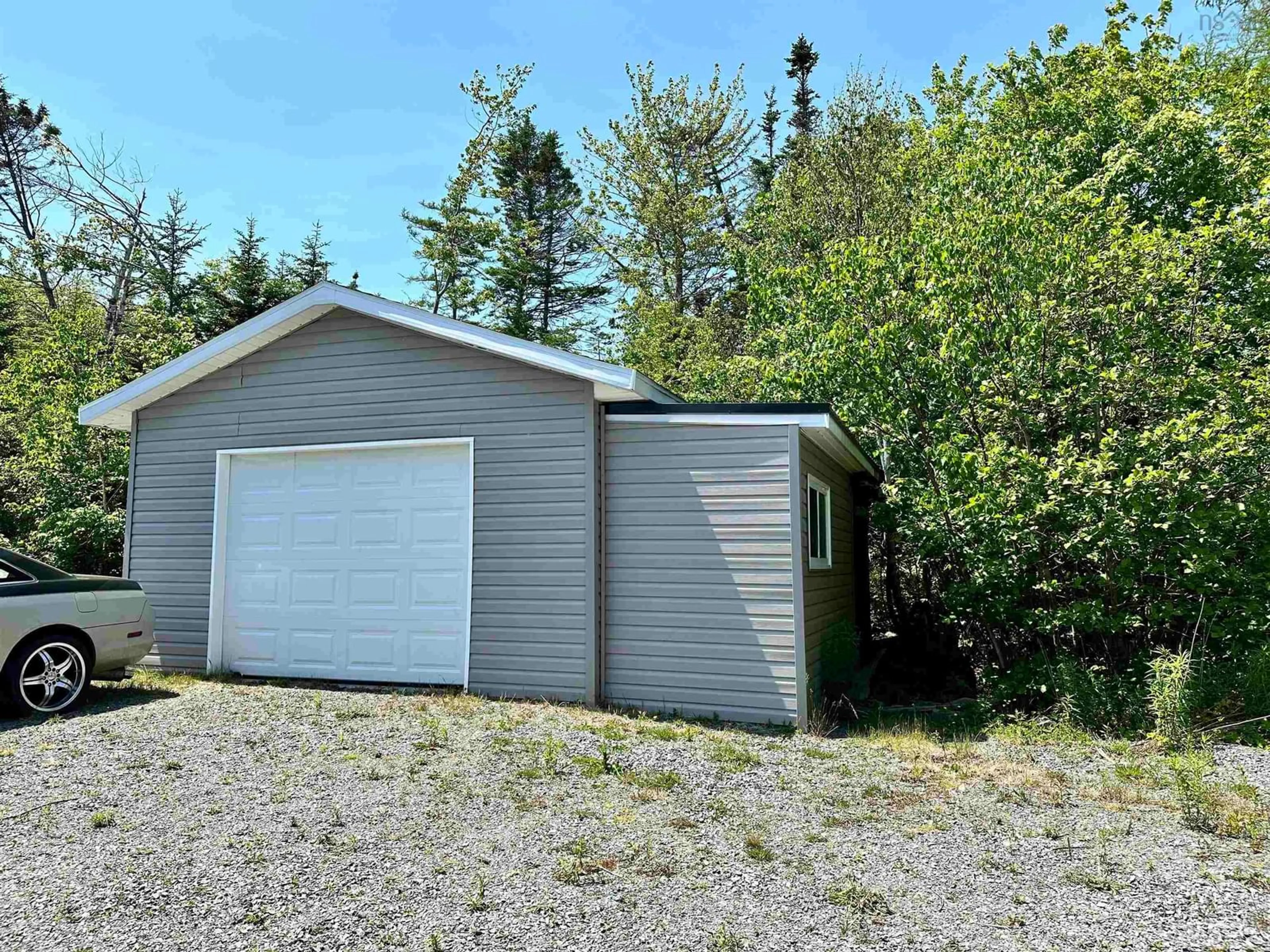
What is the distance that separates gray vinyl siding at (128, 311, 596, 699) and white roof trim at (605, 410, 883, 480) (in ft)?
1.56

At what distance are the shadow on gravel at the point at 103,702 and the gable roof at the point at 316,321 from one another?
9.44ft

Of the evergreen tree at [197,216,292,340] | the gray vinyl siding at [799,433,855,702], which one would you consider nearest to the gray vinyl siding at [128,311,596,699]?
the gray vinyl siding at [799,433,855,702]

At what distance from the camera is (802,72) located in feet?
88.4

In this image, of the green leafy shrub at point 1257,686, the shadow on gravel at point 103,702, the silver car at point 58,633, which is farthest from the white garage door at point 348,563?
the green leafy shrub at point 1257,686

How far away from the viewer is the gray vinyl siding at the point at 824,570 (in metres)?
6.93

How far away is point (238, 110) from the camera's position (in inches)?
637

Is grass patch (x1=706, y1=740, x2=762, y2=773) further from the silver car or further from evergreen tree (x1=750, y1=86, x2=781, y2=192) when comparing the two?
evergreen tree (x1=750, y1=86, x2=781, y2=192)

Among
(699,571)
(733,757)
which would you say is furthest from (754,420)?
(733,757)

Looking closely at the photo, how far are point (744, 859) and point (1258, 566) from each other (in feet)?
19.0

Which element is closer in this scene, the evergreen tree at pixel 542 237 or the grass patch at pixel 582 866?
the grass patch at pixel 582 866

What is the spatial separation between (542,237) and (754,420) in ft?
62.4

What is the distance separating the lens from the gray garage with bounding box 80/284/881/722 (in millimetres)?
6734

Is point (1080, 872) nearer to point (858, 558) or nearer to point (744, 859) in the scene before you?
point (744, 859)

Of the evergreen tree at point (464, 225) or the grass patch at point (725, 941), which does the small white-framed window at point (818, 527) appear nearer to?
the grass patch at point (725, 941)
